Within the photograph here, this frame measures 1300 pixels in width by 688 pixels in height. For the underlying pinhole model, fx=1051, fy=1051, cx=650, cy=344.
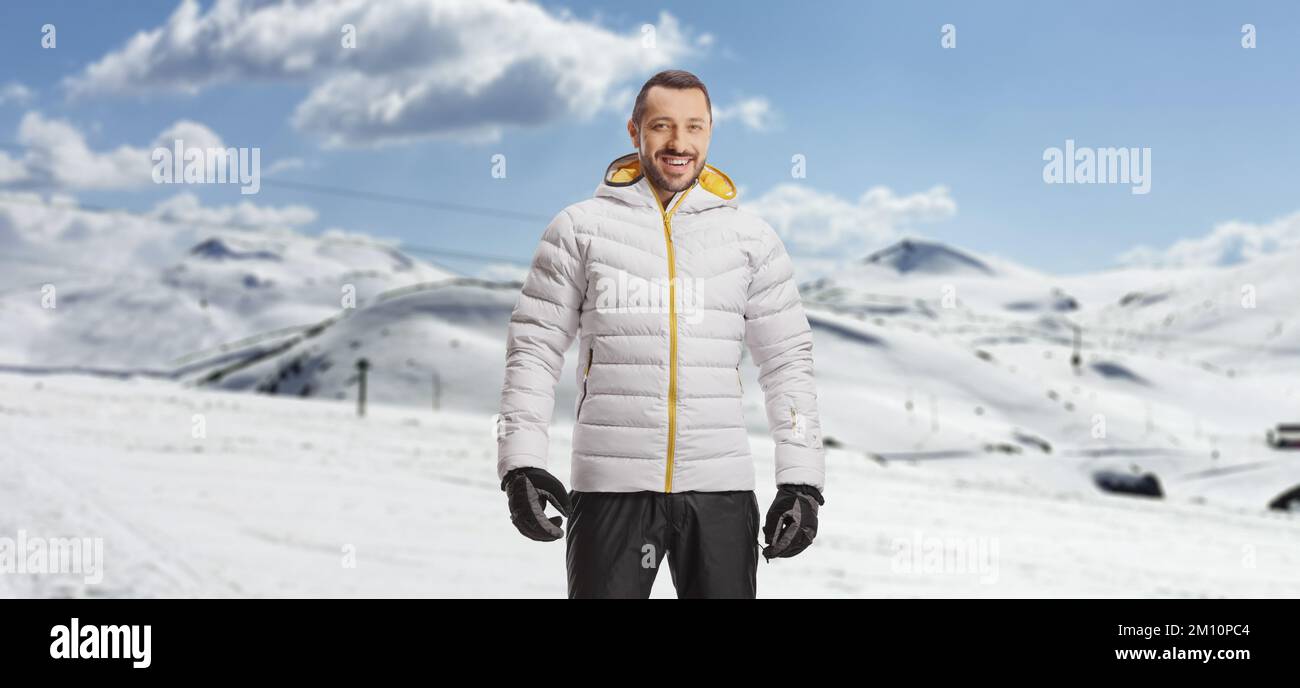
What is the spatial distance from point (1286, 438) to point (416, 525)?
114680 mm

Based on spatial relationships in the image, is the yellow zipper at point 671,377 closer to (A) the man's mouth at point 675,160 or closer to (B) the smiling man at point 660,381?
(B) the smiling man at point 660,381

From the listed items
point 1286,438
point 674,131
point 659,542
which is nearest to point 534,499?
point 659,542

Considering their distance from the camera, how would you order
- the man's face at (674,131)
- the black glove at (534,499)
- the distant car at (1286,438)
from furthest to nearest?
the distant car at (1286,438)
the man's face at (674,131)
the black glove at (534,499)

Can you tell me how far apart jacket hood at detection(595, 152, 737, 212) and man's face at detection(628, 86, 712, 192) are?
77 millimetres

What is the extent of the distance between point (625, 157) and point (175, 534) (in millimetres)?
11188

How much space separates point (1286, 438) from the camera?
107 m

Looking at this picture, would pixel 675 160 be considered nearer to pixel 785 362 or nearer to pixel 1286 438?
pixel 785 362

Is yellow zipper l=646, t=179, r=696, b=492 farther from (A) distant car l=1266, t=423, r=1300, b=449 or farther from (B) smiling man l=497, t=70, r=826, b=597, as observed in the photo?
(A) distant car l=1266, t=423, r=1300, b=449

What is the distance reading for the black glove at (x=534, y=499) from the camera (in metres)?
3.47

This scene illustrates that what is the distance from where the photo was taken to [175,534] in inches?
509

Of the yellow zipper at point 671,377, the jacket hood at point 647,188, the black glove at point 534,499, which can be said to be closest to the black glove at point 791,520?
the yellow zipper at point 671,377

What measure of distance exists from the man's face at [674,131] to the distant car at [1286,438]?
10955 cm

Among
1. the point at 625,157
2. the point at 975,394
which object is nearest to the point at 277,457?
the point at 625,157
